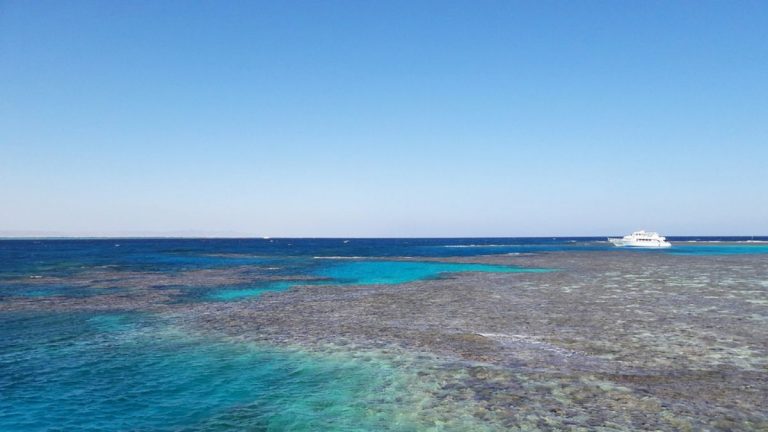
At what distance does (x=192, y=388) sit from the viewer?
15.7m

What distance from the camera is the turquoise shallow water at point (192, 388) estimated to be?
13195 millimetres

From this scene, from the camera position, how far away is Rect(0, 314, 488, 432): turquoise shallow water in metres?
13.2

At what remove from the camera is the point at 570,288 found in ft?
140

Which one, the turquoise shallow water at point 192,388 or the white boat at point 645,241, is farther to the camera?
the white boat at point 645,241

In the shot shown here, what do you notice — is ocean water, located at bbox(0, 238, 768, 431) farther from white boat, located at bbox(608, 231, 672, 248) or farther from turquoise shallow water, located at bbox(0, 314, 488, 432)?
white boat, located at bbox(608, 231, 672, 248)

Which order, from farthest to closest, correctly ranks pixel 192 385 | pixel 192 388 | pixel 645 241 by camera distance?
pixel 645 241
pixel 192 385
pixel 192 388

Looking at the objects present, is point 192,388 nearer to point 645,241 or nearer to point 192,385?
point 192,385

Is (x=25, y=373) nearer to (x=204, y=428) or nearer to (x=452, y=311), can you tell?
(x=204, y=428)

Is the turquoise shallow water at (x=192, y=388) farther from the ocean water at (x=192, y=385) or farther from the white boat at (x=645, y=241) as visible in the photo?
the white boat at (x=645, y=241)

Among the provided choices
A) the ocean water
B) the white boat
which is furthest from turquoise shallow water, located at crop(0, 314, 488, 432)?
the white boat

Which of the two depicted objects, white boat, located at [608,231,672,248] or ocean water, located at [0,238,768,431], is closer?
ocean water, located at [0,238,768,431]

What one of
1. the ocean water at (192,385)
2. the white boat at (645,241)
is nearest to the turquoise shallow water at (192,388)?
the ocean water at (192,385)

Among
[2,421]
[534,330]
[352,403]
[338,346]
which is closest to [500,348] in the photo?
[534,330]

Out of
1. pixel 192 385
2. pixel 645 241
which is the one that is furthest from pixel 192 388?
pixel 645 241
